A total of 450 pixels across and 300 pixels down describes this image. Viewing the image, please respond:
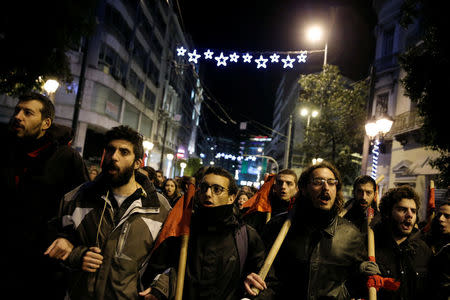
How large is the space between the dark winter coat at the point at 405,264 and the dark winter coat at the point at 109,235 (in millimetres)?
2358

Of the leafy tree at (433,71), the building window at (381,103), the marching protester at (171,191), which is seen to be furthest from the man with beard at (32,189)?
the building window at (381,103)

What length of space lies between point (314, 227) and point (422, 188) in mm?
17202

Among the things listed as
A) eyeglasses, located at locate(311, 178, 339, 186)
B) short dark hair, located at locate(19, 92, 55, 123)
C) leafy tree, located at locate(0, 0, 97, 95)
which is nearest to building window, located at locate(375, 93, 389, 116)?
leafy tree, located at locate(0, 0, 97, 95)

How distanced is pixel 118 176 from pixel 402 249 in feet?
9.77

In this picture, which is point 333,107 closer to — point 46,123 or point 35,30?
point 35,30

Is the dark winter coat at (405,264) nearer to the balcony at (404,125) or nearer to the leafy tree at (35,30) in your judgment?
the leafy tree at (35,30)

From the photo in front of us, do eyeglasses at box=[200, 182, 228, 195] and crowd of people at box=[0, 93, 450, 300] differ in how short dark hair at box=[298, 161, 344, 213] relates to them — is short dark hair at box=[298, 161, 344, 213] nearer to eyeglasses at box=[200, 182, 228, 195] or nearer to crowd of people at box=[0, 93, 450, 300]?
crowd of people at box=[0, 93, 450, 300]

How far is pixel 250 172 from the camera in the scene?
143250mm

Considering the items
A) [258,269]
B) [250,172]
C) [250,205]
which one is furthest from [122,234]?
[250,172]

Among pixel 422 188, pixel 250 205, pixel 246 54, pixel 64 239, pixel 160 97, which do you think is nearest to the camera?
pixel 64 239

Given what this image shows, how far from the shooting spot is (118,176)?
2.83 m

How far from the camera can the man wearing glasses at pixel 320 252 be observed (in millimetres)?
2725

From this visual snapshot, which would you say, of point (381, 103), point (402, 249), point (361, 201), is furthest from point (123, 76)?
point (402, 249)

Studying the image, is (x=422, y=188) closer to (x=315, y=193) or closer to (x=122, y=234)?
(x=315, y=193)
